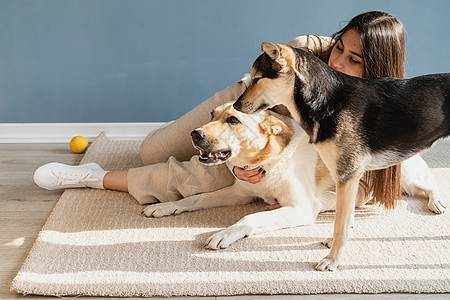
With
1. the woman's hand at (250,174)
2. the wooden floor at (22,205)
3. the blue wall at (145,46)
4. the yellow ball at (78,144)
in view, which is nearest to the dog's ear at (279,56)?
the woman's hand at (250,174)

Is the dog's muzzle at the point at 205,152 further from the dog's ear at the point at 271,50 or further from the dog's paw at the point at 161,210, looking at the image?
the dog's ear at the point at 271,50

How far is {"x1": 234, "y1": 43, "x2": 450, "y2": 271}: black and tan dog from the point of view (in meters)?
1.47

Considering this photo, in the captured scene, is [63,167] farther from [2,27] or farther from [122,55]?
[2,27]

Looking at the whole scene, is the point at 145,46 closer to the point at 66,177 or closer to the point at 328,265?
the point at 66,177

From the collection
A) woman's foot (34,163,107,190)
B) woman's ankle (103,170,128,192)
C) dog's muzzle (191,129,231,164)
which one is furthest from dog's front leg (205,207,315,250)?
woman's foot (34,163,107,190)

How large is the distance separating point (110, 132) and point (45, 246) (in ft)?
5.03

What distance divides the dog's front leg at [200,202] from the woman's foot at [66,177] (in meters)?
0.39

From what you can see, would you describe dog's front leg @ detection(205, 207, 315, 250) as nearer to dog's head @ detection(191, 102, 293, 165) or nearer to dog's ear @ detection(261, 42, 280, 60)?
dog's head @ detection(191, 102, 293, 165)

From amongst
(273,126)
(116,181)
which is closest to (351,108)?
(273,126)

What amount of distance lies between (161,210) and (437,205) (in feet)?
3.99

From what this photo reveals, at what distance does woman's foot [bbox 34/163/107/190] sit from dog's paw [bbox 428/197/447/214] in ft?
5.01

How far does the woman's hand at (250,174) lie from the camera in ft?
6.38

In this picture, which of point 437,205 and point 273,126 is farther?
point 437,205

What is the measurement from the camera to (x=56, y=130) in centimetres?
317
